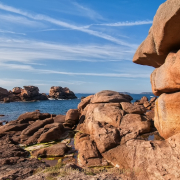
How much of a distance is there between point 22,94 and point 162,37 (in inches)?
3689

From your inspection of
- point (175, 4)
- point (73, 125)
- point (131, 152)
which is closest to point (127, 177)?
point (131, 152)

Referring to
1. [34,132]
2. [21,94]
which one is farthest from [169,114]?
[21,94]

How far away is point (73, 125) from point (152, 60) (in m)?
14.2

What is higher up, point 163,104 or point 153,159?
point 163,104

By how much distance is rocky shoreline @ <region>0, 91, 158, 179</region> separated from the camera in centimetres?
1050

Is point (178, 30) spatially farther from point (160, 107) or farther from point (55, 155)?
point (55, 155)

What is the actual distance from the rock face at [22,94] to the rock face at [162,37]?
90049mm

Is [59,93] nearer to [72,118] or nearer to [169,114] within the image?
[72,118]

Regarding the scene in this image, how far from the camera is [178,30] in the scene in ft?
24.8

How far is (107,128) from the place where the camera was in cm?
1333

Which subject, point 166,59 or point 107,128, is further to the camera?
point 107,128

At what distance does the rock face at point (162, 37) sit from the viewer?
7047 mm

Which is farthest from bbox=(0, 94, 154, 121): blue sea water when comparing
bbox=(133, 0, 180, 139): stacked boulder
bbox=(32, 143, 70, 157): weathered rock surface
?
bbox=(133, 0, 180, 139): stacked boulder

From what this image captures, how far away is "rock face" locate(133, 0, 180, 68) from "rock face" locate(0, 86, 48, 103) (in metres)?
90.0
